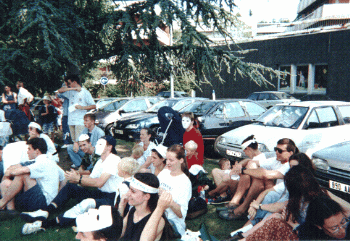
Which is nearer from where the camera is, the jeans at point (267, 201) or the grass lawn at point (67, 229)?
the jeans at point (267, 201)

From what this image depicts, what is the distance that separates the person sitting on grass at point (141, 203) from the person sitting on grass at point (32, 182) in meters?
2.05

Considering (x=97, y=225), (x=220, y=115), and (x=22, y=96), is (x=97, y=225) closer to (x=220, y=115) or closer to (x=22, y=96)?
(x=220, y=115)

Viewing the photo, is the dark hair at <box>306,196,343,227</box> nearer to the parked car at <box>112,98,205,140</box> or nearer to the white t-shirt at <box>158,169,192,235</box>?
the white t-shirt at <box>158,169,192,235</box>

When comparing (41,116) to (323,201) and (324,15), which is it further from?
(324,15)

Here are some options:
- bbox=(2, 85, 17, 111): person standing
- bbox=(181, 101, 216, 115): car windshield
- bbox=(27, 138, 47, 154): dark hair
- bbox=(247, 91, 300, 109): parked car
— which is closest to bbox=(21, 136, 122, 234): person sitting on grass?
bbox=(27, 138, 47, 154): dark hair

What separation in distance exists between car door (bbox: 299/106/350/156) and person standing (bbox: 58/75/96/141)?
4.80m

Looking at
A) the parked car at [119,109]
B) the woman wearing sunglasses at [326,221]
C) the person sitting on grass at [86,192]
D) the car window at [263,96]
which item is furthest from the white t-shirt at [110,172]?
the car window at [263,96]

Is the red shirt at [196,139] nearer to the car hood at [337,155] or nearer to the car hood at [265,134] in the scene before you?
the car hood at [265,134]

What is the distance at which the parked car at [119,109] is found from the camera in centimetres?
1086

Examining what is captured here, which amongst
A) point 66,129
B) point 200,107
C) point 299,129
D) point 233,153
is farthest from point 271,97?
point 66,129

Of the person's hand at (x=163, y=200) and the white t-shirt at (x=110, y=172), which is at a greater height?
the person's hand at (x=163, y=200)

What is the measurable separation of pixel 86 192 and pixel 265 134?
3843mm

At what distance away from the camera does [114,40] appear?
7.39 meters

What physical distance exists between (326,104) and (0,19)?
7274 millimetres
